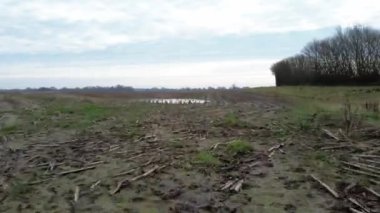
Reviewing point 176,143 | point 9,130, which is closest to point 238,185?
point 176,143

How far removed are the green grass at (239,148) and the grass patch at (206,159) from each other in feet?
1.82

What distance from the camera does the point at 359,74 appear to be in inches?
1986

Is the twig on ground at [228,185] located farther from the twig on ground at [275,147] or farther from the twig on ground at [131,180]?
the twig on ground at [275,147]

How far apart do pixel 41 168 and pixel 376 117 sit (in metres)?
10.5

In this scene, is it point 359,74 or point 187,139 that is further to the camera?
point 359,74

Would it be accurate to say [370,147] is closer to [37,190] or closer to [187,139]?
[187,139]

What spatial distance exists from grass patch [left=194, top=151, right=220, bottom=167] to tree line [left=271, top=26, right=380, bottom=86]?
40.2m

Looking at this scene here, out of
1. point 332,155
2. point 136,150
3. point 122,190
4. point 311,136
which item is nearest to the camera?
point 122,190

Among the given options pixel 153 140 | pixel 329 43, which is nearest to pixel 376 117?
pixel 153 140

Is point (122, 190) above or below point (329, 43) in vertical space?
below

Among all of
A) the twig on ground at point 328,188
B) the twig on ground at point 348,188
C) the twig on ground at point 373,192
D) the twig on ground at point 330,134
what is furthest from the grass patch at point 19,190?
the twig on ground at point 330,134

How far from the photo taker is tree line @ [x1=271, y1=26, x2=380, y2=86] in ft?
161

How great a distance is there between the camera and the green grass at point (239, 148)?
10680mm

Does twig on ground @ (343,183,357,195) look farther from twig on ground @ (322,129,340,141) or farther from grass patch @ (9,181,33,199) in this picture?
grass patch @ (9,181,33,199)
